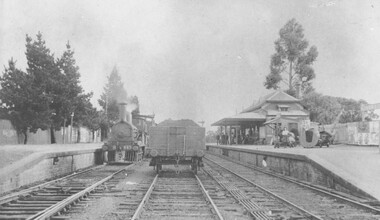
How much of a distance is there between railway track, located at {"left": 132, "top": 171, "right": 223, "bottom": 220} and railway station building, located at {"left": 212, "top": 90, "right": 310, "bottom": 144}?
21.1 metres

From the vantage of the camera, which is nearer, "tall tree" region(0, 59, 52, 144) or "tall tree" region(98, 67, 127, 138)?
"tall tree" region(0, 59, 52, 144)

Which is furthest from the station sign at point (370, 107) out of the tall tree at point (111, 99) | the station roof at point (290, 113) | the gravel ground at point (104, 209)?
the tall tree at point (111, 99)

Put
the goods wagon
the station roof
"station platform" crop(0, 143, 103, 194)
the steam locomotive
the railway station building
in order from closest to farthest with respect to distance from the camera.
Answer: "station platform" crop(0, 143, 103, 194) < the goods wagon < the steam locomotive < the railway station building < the station roof

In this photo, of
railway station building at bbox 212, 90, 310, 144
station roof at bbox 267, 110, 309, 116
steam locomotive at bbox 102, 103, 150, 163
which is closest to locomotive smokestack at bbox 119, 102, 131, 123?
steam locomotive at bbox 102, 103, 150, 163

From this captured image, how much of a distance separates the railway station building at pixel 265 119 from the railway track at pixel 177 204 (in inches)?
832

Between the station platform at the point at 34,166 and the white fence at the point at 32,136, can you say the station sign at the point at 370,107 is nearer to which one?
the station platform at the point at 34,166

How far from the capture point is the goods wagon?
44.7ft

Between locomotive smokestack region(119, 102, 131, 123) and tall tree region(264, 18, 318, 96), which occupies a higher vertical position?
tall tree region(264, 18, 318, 96)

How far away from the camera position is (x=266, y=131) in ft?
120

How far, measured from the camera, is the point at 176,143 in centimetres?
1366

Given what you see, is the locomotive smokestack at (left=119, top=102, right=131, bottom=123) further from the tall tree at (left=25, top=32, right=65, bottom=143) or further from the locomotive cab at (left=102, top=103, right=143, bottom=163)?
the tall tree at (left=25, top=32, right=65, bottom=143)

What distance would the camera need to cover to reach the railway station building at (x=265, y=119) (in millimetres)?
34319

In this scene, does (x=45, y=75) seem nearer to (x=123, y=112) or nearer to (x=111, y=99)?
(x=123, y=112)

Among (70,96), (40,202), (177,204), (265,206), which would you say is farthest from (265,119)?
(40,202)
